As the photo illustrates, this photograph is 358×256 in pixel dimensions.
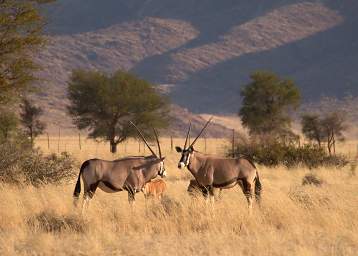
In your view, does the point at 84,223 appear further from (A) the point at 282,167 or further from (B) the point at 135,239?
(A) the point at 282,167

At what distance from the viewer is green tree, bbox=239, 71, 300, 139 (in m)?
49.6

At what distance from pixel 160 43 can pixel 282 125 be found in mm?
130727

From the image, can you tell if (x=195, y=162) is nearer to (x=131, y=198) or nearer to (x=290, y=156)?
(x=131, y=198)

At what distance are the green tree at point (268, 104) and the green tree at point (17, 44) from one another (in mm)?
29725

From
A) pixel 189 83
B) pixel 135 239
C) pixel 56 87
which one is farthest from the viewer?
pixel 189 83

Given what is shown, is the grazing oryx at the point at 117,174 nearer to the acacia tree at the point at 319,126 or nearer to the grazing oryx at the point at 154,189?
the grazing oryx at the point at 154,189

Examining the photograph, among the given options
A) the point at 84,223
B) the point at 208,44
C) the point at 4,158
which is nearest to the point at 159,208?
the point at 84,223

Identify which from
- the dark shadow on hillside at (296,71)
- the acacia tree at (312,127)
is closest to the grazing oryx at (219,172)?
the acacia tree at (312,127)

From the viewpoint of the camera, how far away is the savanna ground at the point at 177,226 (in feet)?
33.6

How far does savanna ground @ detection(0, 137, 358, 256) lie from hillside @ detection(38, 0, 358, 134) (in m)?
112

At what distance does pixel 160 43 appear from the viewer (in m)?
179

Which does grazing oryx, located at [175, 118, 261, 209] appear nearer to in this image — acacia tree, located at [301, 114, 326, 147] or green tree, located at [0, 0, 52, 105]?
green tree, located at [0, 0, 52, 105]

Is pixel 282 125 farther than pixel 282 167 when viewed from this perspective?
Yes

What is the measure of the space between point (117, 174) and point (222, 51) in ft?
518
